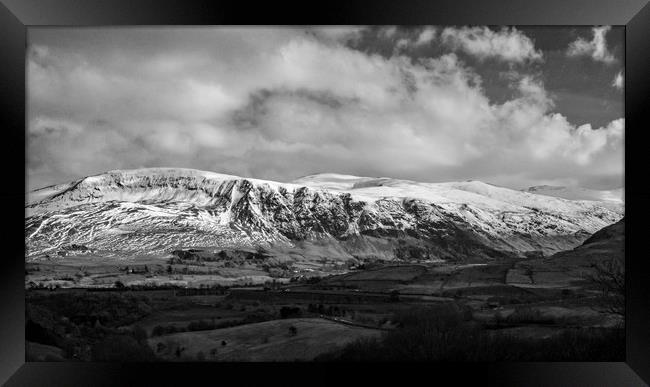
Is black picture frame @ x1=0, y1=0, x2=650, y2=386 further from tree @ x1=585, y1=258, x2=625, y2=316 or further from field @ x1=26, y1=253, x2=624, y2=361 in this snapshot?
tree @ x1=585, y1=258, x2=625, y2=316

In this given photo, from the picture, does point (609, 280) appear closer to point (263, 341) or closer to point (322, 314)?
point (322, 314)
